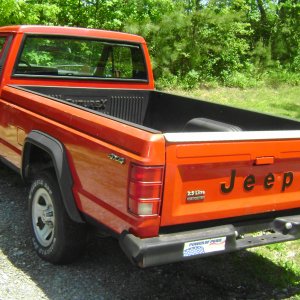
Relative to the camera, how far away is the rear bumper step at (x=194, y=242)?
2.88m

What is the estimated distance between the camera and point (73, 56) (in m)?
A: 5.47

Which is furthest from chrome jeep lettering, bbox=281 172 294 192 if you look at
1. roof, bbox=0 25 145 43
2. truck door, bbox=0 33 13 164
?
roof, bbox=0 25 145 43

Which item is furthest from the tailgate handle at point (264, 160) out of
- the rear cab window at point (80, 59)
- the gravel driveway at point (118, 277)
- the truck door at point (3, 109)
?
the rear cab window at point (80, 59)

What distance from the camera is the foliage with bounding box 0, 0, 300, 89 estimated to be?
12.4m

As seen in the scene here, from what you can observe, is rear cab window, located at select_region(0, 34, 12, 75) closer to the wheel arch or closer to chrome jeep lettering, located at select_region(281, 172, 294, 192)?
the wheel arch

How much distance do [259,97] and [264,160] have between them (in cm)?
1107

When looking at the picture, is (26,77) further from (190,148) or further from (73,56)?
(190,148)

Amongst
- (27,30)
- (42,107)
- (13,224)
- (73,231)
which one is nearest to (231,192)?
(73,231)

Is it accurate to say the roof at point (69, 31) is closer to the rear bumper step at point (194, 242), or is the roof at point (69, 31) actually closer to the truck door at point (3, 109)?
the truck door at point (3, 109)

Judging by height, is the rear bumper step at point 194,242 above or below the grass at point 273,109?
above

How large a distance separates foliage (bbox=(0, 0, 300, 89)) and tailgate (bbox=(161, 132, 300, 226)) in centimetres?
733

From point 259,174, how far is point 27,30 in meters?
2.80

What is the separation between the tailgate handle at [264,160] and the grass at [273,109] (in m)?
1.14

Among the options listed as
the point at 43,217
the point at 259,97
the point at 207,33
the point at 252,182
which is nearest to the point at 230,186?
the point at 252,182
